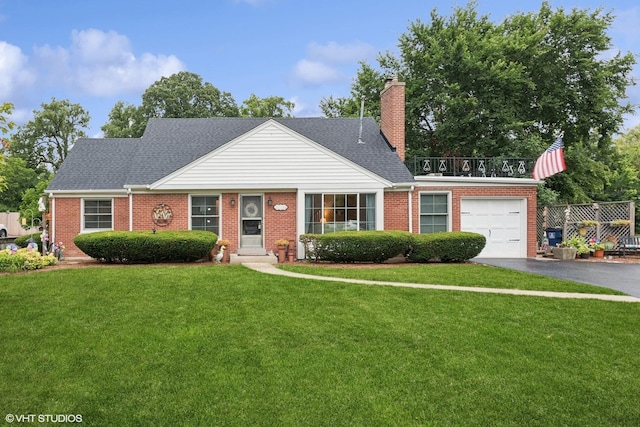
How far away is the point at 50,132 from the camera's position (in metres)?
39.6

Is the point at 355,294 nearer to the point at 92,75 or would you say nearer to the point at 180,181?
the point at 180,181

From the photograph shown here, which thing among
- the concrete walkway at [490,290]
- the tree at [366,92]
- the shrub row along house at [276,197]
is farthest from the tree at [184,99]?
the concrete walkway at [490,290]

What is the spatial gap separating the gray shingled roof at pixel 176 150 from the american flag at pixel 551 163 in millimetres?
4781

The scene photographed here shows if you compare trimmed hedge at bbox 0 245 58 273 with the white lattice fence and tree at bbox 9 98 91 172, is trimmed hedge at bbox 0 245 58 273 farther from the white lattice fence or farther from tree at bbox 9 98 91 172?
tree at bbox 9 98 91 172

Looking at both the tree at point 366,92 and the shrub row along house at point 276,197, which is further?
the tree at point 366,92

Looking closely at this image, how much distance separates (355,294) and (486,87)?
1869cm

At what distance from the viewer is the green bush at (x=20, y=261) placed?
1122 cm

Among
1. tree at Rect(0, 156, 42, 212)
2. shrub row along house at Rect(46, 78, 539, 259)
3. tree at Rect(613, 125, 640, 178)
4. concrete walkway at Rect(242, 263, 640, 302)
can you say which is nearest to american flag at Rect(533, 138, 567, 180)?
shrub row along house at Rect(46, 78, 539, 259)

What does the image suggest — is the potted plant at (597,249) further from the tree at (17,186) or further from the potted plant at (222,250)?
the tree at (17,186)

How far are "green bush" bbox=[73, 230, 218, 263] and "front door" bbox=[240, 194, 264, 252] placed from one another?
2115 millimetres

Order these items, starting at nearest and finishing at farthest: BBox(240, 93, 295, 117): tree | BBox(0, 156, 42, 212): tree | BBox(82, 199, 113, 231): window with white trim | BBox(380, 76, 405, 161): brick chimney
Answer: BBox(82, 199, 113, 231): window with white trim < BBox(380, 76, 405, 161): brick chimney < BBox(0, 156, 42, 212): tree < BBox(240, 93, 295, 117): tree

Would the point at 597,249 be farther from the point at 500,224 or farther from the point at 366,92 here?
the point at 366,92

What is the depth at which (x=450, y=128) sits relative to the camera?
23.2 meters

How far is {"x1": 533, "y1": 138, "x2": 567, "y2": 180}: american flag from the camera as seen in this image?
580 inches
